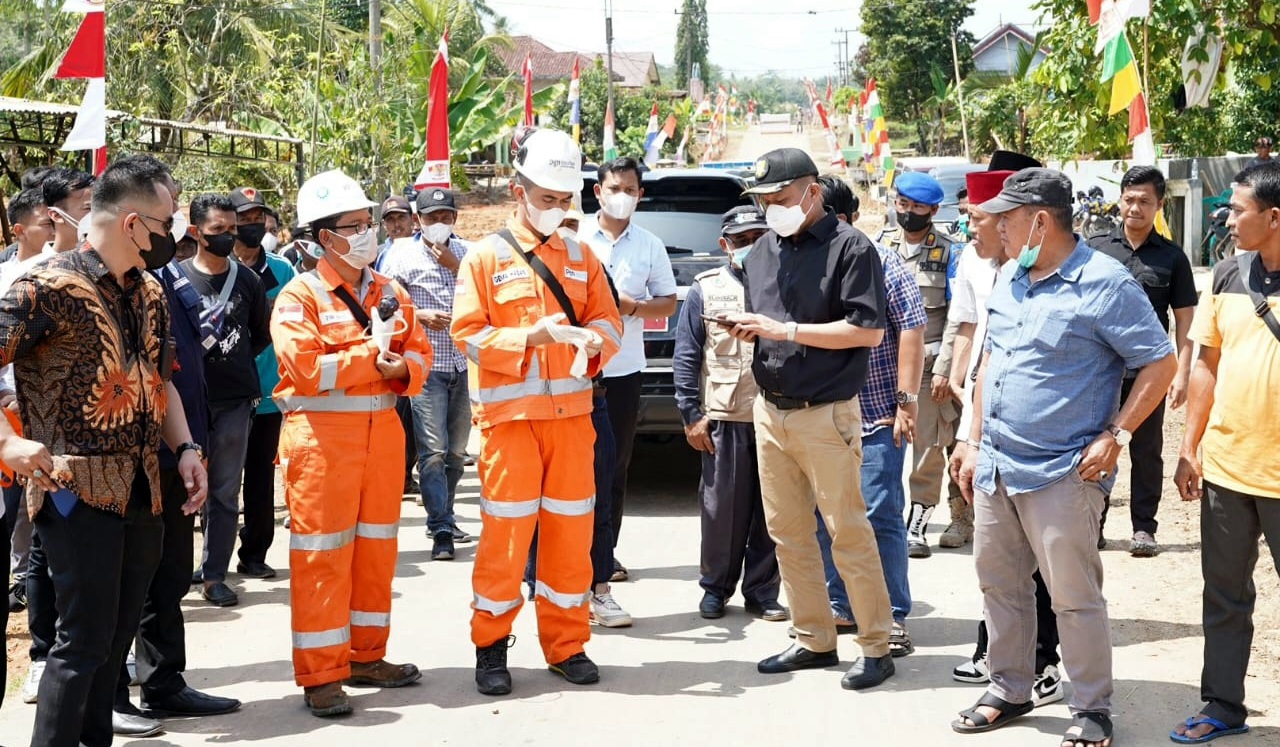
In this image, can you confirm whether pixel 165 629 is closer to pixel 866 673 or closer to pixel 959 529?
pixel 866 673

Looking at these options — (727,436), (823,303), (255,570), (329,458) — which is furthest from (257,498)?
(823,303)

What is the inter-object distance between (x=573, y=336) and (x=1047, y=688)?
2.42m

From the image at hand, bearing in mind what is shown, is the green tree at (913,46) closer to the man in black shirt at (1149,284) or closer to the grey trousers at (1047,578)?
the man in black shirt at (1149,284)

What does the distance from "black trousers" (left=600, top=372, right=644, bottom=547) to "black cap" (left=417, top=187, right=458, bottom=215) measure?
232 centimetres

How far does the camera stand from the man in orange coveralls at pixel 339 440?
5.35 metres

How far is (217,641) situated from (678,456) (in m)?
5.37

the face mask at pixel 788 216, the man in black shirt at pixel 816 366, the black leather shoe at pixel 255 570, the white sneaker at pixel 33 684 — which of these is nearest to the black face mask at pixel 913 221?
the man in black shirt at pixel 816 366

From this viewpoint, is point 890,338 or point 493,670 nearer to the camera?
point 493,670

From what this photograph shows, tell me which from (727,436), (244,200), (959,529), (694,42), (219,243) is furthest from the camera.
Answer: (694,42)

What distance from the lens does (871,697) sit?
5504 millimetres

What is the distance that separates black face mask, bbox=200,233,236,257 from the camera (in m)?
6.89

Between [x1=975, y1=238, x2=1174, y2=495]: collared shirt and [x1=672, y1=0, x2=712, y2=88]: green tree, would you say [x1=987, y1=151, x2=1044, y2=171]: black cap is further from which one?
[x1=672, y1=0, x2=712, y2=88]: green tree

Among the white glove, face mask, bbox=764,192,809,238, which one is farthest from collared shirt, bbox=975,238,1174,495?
the white glove

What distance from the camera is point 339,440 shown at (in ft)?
17.7
